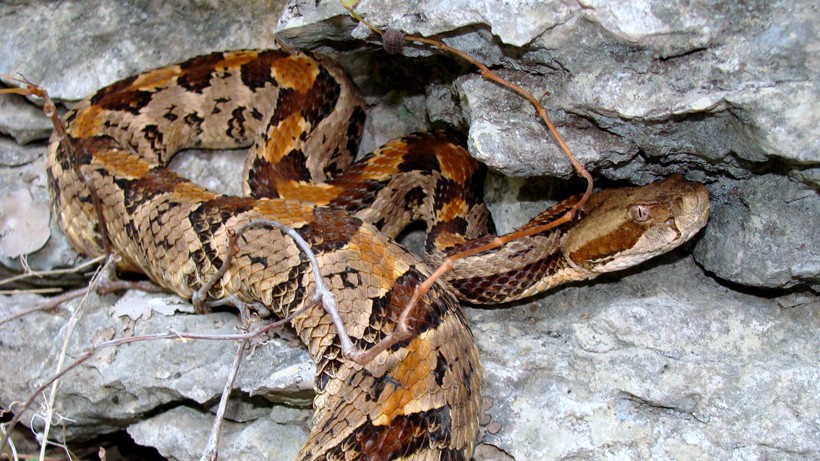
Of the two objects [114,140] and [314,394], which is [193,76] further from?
[314,394]

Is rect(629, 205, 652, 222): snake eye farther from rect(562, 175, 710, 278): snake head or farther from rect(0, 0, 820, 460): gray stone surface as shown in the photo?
rect(0, 0, 820, 460): gray stone surface

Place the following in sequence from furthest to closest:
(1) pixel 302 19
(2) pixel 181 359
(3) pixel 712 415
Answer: (2) pixel 181 359, (1) pixel 302 19, (3) pixel 712 415

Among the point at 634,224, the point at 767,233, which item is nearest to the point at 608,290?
the point at 634,224

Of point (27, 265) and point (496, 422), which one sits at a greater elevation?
point (496, 422)

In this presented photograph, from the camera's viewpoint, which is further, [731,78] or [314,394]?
[314,394]

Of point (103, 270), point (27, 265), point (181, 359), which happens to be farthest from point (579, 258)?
point (27, 265)

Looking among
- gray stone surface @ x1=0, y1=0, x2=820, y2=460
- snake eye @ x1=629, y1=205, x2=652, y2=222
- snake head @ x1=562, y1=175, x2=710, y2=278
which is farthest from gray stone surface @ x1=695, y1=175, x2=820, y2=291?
snake eye @ x1=629, y1=205, x2=652, y2=222

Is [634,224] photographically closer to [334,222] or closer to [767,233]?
[767,233]

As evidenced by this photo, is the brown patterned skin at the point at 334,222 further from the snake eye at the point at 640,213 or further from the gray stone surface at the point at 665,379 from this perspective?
the gray stone surface at the point at 665,379
